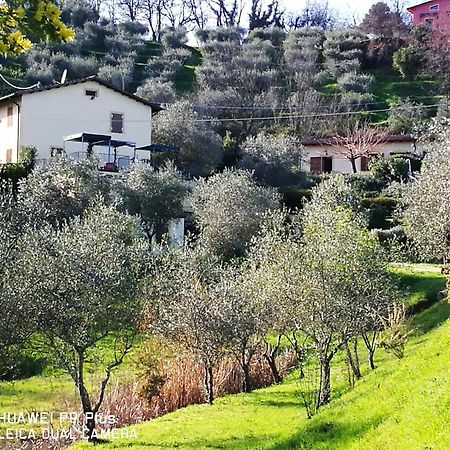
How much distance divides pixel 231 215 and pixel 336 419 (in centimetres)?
2322

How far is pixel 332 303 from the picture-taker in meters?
15.6

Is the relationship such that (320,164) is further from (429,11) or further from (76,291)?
(76,291)

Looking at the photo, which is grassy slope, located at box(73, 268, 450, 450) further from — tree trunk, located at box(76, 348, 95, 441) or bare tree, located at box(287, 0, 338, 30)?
bare tree, located at box(287, 0, 338, 30)

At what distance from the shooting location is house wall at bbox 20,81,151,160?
4562 cm

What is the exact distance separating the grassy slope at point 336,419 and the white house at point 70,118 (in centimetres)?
2916

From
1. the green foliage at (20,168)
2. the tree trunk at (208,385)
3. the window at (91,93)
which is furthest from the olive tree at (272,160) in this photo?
the tree trunk at (208,385)

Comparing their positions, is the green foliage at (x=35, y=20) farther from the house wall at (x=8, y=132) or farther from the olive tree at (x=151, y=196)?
the house wall at (x=8, y=132)

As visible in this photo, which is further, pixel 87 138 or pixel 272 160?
pixel 272 160

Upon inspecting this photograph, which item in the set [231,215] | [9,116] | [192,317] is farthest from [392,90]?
[192,317]

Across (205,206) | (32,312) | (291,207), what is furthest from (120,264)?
(291,207)

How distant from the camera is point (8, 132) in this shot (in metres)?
47.2

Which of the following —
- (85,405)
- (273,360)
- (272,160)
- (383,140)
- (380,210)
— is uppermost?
(383,140)

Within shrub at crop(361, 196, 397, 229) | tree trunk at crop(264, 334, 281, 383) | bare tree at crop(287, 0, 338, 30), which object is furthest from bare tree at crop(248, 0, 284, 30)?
tree trunk at crop(264, 334, 281, 383)

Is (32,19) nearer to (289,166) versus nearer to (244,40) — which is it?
(289,166)
